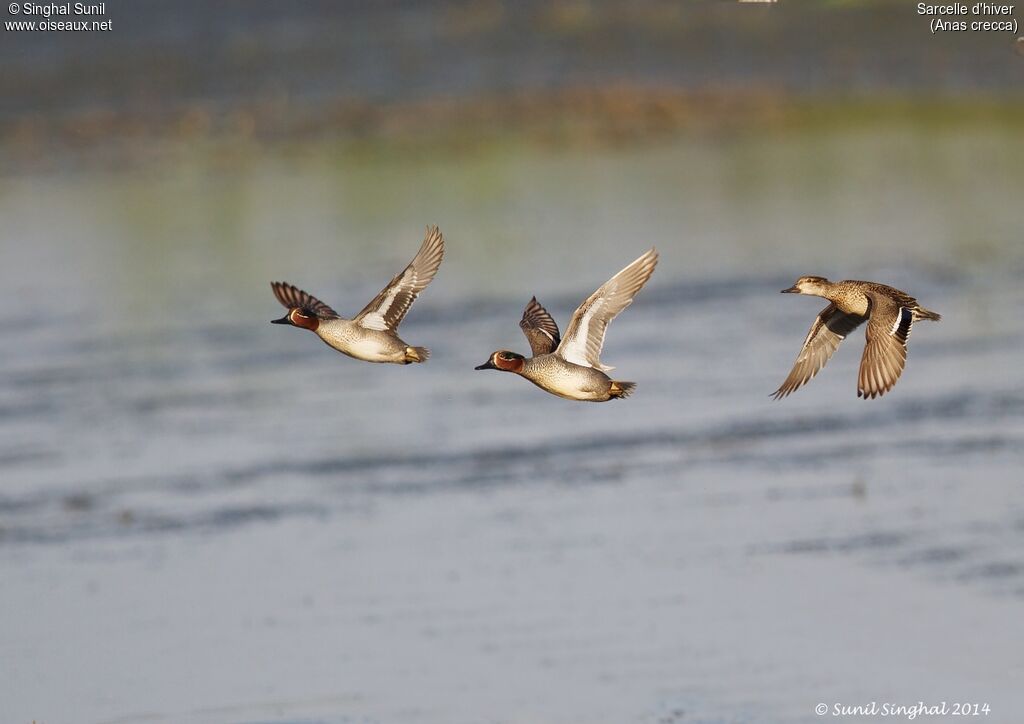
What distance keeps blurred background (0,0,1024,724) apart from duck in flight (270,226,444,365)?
5415mm

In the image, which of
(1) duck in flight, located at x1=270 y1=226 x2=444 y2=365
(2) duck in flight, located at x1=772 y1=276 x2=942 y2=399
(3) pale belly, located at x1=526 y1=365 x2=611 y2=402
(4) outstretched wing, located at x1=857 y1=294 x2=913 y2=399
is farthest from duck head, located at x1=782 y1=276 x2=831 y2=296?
(1) duck in flight, located at x1=270 y1=226 x2=444 y2=365

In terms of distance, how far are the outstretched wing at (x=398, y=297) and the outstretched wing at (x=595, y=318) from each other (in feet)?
2.48

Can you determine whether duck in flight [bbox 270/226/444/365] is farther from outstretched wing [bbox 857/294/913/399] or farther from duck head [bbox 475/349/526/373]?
outstretched wing [bbox 857/294/913/399]

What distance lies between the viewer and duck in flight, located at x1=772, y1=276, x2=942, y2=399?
10281 mm

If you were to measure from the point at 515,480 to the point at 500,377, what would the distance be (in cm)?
499

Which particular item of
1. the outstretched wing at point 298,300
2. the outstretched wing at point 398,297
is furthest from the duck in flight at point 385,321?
the outstretched wing at point 298,300

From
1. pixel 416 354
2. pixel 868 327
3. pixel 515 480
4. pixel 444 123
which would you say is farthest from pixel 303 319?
pixel 444 123

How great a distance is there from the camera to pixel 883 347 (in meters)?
10.4

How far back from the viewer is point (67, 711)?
16078mm

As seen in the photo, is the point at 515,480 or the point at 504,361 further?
the point at 515,480

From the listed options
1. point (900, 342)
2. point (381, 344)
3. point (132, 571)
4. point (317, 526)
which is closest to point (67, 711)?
point (132, 571)

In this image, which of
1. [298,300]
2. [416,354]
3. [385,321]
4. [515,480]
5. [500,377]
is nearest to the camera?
[416,354]

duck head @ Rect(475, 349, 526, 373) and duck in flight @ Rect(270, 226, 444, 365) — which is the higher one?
duck in flight @ Rect(270, 226, 444, 365)

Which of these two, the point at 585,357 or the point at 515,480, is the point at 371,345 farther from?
the point at 515,480
